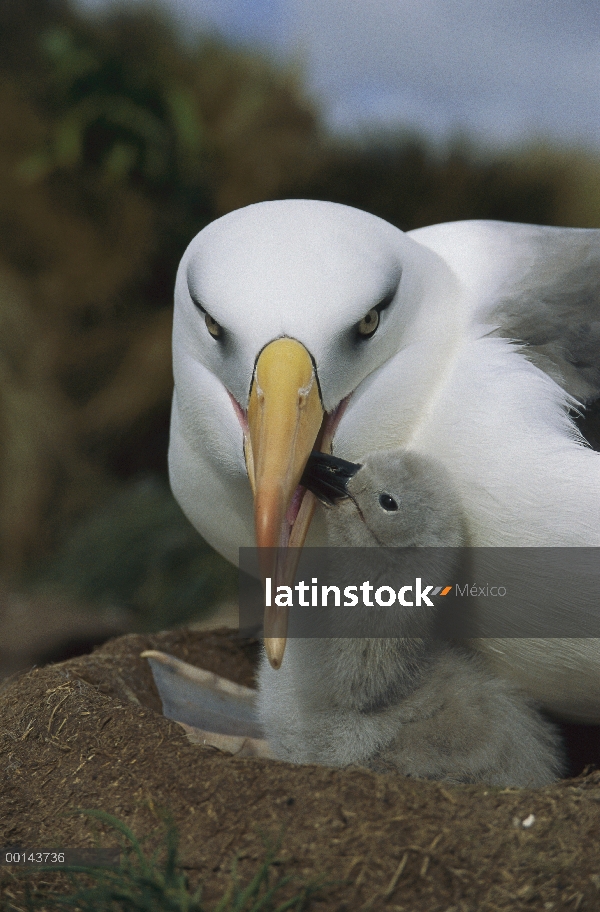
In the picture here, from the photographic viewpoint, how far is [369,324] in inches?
110

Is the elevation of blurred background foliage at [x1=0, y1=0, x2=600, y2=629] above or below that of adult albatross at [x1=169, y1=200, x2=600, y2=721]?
below

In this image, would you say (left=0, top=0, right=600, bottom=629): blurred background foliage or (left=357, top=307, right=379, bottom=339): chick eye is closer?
(left=357, top=307, right=379, bottom=339): chick eye

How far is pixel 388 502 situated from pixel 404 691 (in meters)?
0.55

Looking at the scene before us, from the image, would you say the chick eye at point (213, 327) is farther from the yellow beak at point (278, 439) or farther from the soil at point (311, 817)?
the soil at point (311, 817)

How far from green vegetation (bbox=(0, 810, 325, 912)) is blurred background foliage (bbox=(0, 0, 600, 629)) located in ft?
15.8

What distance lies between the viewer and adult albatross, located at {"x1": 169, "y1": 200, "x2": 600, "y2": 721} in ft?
8.55

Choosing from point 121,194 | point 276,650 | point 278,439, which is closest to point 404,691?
point 276,650

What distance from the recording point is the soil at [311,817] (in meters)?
2.24

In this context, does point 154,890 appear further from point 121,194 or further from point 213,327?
point 121,194

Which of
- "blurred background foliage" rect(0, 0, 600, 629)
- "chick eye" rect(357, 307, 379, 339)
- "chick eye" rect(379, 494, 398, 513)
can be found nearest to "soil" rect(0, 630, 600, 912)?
"chick eye" rect(379, 494, 398, 513)

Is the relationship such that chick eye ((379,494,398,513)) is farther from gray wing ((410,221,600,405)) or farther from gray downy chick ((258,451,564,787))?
gray wing ((410,221,600,405))

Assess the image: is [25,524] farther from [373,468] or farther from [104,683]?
[373,468]

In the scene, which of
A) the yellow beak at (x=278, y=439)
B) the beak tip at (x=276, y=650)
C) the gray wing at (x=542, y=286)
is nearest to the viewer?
the yellow beak at (x=278, y=439)

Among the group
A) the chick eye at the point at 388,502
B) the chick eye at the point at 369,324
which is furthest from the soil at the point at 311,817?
the chick eye at the point at 369,324
